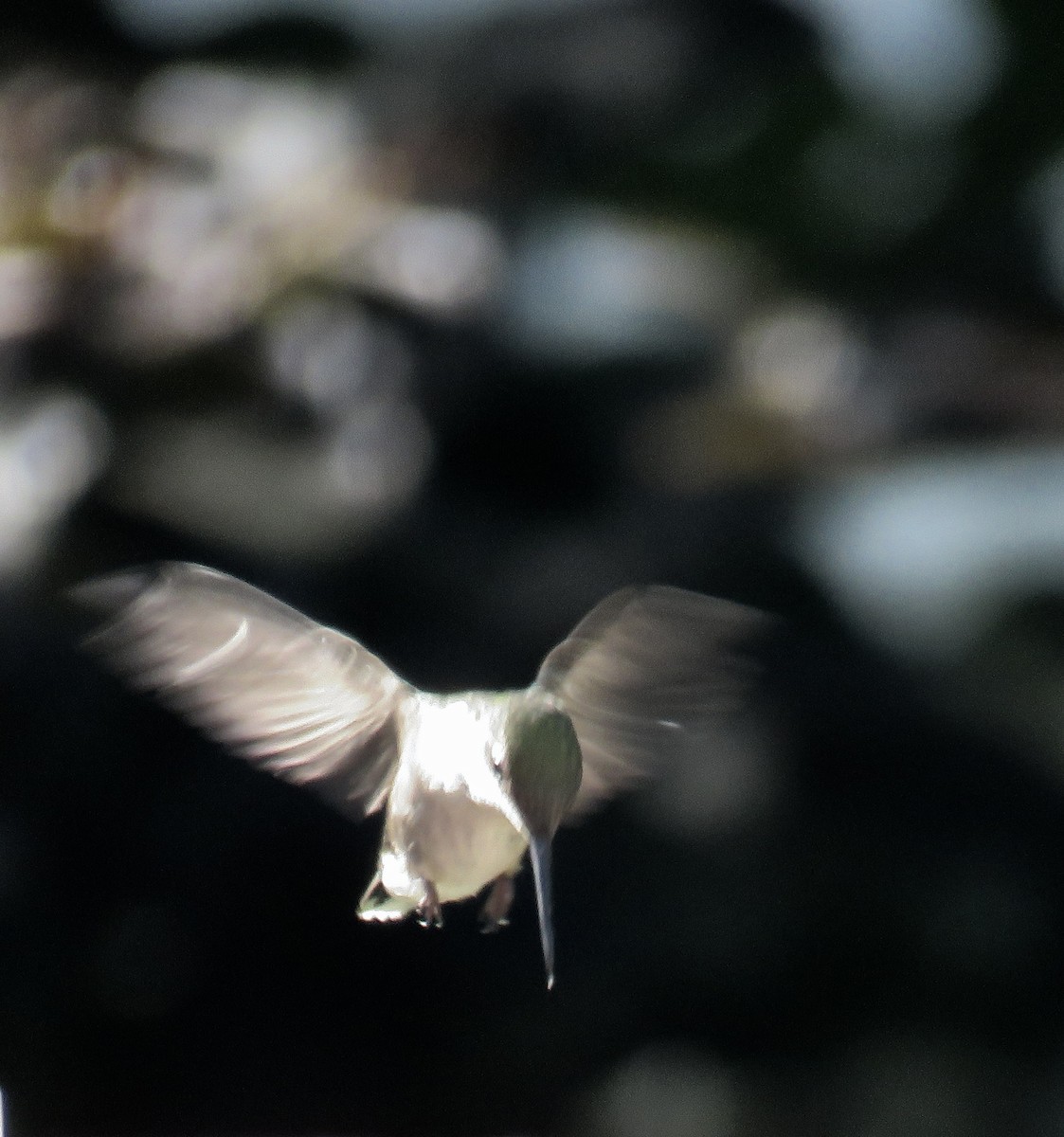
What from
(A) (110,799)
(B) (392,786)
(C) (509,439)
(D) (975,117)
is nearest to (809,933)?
(C) (509,439)

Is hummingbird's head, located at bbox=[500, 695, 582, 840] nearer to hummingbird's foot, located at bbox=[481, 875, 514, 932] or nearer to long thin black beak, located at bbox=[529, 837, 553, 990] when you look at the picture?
long thin black beak, located at bbox=[529, 837, 553, 990]

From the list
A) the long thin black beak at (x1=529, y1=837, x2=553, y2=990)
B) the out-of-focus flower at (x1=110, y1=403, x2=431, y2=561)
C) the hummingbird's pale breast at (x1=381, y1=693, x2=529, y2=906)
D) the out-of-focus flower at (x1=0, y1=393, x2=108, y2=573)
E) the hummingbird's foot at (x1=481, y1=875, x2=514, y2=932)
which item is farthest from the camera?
the out-of-focus flower at (x1=110, y1=403, x2=431, y2=561)

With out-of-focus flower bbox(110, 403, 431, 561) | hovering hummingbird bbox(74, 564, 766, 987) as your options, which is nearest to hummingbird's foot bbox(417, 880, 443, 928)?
hovering hummingbird bbox(74, 564, 766, 987)

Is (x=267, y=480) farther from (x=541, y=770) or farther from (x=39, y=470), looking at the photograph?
(x=541, y=770)

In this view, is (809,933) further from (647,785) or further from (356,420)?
(356,420)

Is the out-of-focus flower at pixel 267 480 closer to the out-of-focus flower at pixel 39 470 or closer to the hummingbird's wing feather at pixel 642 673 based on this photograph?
the out-of-focus flower at pixel 39 470

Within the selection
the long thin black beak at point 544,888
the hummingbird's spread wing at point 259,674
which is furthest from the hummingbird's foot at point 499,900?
the long thin black beak at point 544,888

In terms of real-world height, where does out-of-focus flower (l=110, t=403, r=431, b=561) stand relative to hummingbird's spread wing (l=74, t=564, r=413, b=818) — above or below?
below
